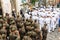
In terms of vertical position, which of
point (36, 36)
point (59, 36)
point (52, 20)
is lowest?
point (59, 36)

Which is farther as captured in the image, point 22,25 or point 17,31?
point 22,25

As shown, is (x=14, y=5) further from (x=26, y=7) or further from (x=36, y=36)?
(x=36, y=36)

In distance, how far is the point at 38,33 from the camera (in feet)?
4.01

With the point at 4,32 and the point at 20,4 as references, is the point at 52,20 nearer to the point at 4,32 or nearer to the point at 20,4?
the point at 20,4

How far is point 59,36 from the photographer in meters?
3.13

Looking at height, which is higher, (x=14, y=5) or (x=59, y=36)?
(x=14, y=5)

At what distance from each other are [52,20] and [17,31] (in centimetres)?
196

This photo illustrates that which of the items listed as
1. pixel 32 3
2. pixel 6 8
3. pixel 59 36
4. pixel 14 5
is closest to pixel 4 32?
pixel 6 8

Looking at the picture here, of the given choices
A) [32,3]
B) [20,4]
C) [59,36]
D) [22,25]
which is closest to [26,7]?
[20,4]

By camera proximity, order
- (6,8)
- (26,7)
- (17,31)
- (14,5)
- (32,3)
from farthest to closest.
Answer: (32,3) < (26,7) < (14,5) < (6,8) < (17,31)

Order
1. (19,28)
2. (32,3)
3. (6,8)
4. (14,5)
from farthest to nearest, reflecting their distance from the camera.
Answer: (32,3), (14,5), (6,8), (19,28)

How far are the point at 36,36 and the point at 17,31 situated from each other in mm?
158

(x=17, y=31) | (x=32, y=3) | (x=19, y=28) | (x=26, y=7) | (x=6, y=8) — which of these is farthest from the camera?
(x=32, y=3)

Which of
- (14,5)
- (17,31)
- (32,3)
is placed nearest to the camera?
(17,31)
